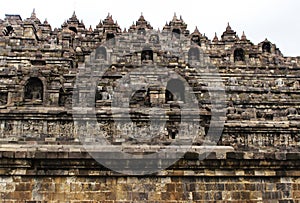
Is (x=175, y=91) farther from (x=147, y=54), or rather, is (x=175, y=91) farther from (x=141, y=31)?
(x=141, y=31)

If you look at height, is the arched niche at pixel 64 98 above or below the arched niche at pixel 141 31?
below

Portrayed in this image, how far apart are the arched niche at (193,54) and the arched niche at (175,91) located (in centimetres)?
1022

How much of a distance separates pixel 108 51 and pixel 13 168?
2854 centimetres

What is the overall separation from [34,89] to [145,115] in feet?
24.2

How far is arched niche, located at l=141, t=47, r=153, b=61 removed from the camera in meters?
35.8

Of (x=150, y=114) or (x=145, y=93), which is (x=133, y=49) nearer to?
(x=145, y=93)

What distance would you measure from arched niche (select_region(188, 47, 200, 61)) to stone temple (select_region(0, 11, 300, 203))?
118 mm

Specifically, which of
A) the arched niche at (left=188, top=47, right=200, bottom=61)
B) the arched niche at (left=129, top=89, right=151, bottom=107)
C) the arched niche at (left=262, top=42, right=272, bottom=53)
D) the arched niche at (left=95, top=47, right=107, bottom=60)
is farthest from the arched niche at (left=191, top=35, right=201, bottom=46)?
the arched niche at (left=129, top=89, right=151, bottom=107)

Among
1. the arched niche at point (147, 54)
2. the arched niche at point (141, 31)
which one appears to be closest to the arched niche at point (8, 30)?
the arched niche at point (141, 31)

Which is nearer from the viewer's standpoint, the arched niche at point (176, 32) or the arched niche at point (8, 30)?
the arched niche at point (176, 32)

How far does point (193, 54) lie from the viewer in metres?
38.5

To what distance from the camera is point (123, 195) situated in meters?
9.10

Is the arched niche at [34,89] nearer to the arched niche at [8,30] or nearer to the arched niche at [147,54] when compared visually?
the arched niche at [147,54]

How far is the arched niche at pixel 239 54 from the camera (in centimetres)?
3744
